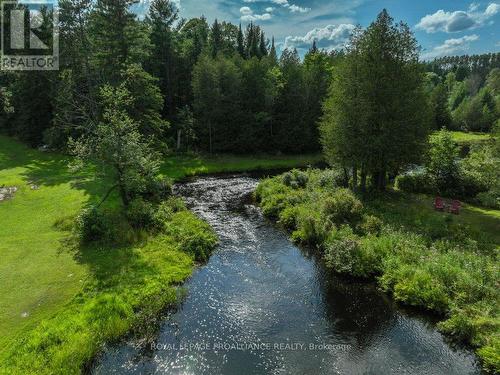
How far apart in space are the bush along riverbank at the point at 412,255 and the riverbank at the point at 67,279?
8468 millimetres

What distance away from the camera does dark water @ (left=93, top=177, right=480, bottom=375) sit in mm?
14664

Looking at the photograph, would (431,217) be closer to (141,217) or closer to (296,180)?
(296,180)

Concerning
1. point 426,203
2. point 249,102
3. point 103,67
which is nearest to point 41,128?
point 103,67

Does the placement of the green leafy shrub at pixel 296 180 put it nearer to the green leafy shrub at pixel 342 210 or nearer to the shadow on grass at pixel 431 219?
the shadow on grass at pixel 431 219

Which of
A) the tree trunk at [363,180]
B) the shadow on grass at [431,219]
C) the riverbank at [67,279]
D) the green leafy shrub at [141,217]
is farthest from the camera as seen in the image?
the tree trunk at [363,180]

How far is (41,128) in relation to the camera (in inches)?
2298

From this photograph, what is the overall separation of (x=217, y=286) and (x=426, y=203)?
20757 millimetres

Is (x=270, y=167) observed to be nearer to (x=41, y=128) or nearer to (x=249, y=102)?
(x=249, y=102)

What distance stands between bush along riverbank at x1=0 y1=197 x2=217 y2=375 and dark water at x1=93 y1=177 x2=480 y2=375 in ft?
3.16

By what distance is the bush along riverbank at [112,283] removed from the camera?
1402 centimetres

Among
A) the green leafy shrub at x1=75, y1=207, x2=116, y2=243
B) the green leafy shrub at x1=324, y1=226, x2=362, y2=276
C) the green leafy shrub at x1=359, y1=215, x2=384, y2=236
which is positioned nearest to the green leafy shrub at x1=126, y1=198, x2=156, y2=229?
the green leafy shrub at x1=75, y1=207, x2=116, y2=243

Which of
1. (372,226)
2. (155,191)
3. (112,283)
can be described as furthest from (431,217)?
(155,191)

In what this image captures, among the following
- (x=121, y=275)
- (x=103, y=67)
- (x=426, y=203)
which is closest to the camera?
(x=121, y=275)

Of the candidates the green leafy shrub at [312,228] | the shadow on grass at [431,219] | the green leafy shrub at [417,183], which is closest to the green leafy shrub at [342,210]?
the green leafy shrub at [312,228]
